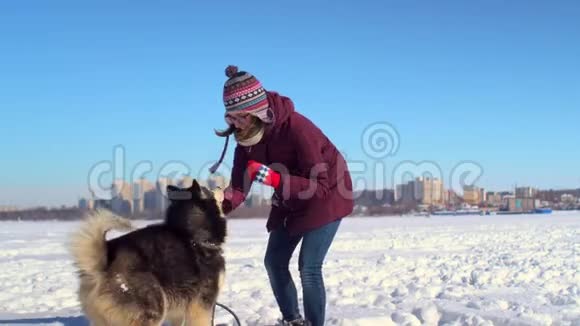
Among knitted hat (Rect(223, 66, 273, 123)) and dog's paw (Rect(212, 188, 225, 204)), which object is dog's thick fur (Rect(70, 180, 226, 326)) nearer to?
dog's paw (Rect(212, 188, 225, 204))

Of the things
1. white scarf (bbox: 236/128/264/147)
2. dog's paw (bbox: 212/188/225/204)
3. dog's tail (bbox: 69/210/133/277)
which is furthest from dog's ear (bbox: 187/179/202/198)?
dog's tail (bbox: 69/210/133/277)

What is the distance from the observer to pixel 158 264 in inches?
157

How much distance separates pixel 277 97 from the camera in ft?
15.2

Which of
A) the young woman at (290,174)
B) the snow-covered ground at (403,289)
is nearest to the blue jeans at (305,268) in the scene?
the young woman at (290,174)

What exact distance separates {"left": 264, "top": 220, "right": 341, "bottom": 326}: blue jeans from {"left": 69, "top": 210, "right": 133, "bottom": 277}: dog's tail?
165 cm

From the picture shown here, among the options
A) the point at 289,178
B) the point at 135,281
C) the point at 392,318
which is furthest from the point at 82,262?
the point at 392,318

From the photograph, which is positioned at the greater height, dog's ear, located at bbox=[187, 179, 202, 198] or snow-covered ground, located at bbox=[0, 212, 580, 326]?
dog's ear, located at bbox=[187, 179, 202, 198]

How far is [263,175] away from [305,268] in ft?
3.25

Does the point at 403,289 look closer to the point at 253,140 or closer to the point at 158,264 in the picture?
the point at 253,140

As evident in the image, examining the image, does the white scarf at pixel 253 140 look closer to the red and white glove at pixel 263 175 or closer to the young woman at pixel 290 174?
the young woman at pixel 290 174

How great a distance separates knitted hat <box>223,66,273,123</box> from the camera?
436 cm

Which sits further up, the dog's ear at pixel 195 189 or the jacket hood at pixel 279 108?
the jacket hood at pixel 279 108

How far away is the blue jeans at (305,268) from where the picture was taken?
4672 mm

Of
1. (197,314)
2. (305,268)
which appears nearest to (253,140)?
(305,268)
